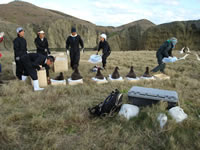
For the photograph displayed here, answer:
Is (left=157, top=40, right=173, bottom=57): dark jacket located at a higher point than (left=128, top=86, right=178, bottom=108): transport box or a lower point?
higher

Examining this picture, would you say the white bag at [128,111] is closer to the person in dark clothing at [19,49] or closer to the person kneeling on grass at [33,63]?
the person kneeling on grass at [33,63]

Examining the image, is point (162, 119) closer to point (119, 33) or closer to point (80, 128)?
point (80, 128)

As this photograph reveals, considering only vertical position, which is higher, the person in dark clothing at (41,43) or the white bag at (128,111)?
the person in dark clothing at (41,43)

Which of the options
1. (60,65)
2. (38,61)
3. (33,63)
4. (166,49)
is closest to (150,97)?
(38,61)

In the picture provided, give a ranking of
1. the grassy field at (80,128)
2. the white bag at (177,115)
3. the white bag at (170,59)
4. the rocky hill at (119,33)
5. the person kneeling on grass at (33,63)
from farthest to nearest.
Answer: the rocky hill at (119,33) < the white bag at (170,59) < the person kneeling on grass at (33,63) < the white bag at (177,115) < the grassy field at (80,128)

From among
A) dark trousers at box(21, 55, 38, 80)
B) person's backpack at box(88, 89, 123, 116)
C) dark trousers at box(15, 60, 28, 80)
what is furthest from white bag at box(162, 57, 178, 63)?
dark trousers at box(15, 60, 28, 80)

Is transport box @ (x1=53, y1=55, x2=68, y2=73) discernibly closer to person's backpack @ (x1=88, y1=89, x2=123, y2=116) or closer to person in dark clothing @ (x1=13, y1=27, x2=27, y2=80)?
person in dark clothing @ (x1=13, y1=27, x2=27, y2=80)

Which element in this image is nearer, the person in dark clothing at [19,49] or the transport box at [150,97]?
Result: the transport box at [150,97]

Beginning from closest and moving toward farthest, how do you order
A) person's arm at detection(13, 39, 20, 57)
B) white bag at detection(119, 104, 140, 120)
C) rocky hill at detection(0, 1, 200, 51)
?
1. white bag at detection(119, 104, 140, 120)
2. person's arm at detection(13, 39, 20, 57)
3. rocky hill at detection(0, 1, 200, 51)

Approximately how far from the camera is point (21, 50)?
5.36 m

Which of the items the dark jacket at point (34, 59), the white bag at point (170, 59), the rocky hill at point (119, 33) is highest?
the rocky hill at point (119, 33)

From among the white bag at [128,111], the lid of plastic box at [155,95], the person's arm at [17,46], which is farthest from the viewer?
the person's arm at [17,46]

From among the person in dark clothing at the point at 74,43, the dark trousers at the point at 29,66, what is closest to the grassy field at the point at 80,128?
the dark trousers at the point at 29,66

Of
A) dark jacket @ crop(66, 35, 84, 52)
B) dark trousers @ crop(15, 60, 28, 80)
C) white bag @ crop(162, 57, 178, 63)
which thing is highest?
dark jacket @ crop(66, 35, 84, 52)
